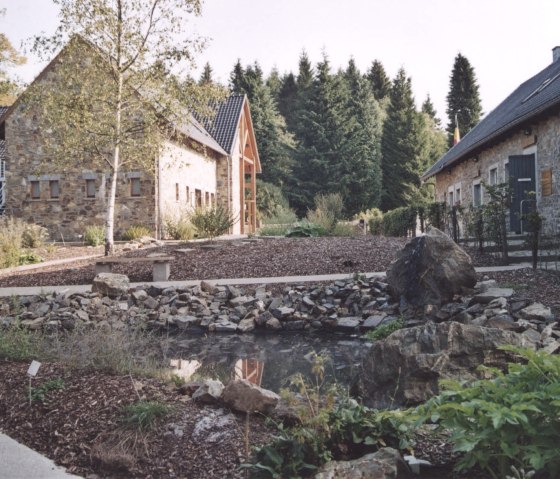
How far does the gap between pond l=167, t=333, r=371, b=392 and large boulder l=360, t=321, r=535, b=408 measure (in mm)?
693

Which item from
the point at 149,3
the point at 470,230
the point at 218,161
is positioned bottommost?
the point at 470,230

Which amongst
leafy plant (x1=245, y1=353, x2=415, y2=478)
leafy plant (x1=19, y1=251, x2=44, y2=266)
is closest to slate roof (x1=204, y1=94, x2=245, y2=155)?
leafy plant (x1=19, y1=251, x2=44, y2=266)

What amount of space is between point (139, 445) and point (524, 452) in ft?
6.45

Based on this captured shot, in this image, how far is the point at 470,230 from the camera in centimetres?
1267

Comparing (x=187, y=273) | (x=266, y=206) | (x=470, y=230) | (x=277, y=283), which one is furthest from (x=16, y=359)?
(x=266, y=206)

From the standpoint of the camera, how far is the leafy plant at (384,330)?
776 cm

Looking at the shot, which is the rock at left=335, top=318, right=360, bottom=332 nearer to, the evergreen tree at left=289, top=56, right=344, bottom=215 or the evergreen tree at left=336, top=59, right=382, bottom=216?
the evergreen tree at left=336, top=59, right=382, bottom=216

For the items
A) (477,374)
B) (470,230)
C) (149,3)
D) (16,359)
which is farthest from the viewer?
→ (149,3)

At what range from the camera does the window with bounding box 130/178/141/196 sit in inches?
806

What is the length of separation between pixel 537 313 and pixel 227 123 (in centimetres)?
2368

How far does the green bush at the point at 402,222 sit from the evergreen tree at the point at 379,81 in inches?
1463

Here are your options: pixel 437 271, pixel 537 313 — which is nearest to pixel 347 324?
pixel 437 271

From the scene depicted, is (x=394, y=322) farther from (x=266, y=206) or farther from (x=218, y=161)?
(x=266, y=206)

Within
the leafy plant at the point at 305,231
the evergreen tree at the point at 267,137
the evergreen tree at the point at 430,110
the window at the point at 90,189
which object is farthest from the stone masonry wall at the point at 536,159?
the evergreen tree at the point at 430,110
